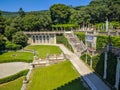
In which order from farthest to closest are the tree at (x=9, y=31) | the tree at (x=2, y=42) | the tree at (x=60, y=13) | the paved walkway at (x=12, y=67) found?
the tree at (x=60, y=13), the tree at (x=9, y=31), the tree at (x=2, y=42), the paved walkway at (x=12, y=67)

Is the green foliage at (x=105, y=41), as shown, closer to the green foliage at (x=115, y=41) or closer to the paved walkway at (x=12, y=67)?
the green foliage at (x=115, y=41)

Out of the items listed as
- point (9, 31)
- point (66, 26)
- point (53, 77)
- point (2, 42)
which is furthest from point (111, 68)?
point (66, 26)

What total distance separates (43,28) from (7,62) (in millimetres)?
33860

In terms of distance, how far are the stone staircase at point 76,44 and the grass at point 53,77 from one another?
6.56 metres

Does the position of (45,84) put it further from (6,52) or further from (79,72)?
(6,52)

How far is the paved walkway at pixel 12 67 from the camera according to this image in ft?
135

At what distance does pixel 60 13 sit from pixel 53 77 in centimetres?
5570

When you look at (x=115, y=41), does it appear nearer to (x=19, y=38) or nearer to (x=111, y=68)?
(x=111, y=68)

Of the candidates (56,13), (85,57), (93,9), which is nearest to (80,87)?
(85,57)

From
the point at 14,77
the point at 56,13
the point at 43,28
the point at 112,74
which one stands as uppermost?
the point at 56,13

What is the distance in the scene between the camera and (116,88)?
24.6 m

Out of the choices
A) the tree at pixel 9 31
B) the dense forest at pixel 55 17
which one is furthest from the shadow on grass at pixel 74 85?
the tree at pixel 9 31

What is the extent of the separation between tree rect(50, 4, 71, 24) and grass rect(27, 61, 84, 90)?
48540 mm

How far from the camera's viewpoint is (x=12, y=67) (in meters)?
45.5
